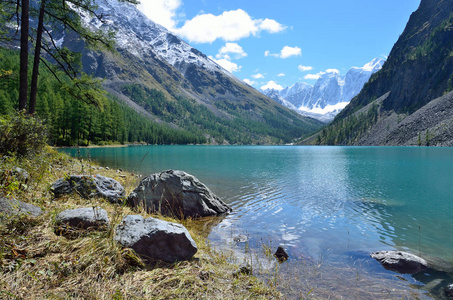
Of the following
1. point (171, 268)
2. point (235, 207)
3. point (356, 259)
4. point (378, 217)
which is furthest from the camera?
point (235, 207)

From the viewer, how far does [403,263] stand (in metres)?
8.42

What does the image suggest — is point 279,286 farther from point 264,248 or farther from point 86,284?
point 86,284

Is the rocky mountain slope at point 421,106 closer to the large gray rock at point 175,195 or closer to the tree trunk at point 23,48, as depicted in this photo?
the large gray rock at point 175,195

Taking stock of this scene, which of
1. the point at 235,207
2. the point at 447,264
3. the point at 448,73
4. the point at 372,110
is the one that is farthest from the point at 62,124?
the point at 448,73

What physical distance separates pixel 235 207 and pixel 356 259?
8787mm

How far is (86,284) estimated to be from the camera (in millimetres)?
3941

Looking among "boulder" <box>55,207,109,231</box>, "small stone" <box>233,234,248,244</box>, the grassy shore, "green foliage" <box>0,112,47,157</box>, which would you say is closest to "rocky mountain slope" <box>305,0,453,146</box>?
"small stone" <box>233,234,248,244</box>

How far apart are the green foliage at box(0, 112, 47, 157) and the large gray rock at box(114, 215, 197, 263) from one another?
5.42 meters

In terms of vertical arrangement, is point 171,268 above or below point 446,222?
above

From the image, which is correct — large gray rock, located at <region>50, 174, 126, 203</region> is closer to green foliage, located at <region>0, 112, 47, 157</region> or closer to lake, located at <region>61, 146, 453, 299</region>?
lake, located at <region>61, 146, 453, 299</region>

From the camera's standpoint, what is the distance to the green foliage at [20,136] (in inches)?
315

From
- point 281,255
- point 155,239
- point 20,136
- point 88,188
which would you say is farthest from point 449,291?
point 20,136

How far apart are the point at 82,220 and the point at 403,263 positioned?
400 inches

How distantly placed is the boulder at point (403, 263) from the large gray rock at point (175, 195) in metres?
8.85
